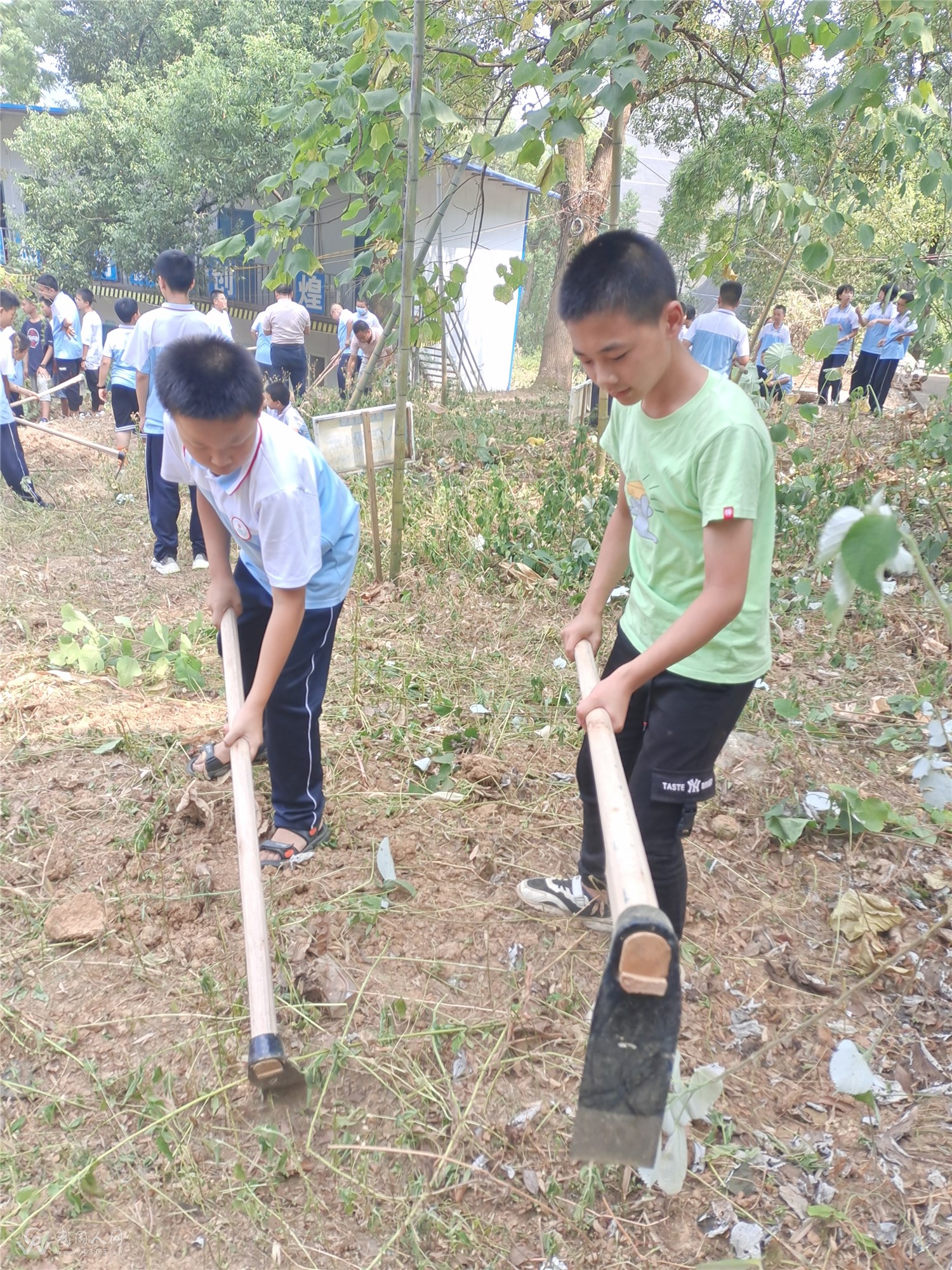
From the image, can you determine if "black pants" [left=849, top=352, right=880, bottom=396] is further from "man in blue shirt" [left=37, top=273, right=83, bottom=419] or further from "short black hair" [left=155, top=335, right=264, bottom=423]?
"short black hair" [left=155, top=335, right=264, bottom=423]

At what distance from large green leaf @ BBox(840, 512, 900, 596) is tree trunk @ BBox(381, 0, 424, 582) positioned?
3.21m

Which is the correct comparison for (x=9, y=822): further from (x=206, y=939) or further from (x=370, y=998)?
(x=370, y=998)

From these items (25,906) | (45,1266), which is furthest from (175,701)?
(45,1266)

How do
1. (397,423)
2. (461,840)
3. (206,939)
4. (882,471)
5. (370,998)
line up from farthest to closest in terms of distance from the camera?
(882,471) < (397,423) < (461,840) < (206,939) < (370,998)

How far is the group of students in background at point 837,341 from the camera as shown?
4.74m

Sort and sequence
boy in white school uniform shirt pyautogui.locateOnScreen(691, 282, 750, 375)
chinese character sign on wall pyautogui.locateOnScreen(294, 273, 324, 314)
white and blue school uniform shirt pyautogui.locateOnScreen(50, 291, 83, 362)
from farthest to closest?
chinese character sign on wall pyautogui.locateOnScreen(294, 273, 324, 314), white and blue school uniform shirt pyautogui.locateOnScreen(50, 291, 83, 362), boy in white school uniform shirt pyautogui.locateOnScreen(691, 282, 750, 375)

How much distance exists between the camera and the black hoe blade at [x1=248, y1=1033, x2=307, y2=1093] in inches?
62.8

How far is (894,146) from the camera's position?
11.8 ft

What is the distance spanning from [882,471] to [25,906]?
4984 millimetres

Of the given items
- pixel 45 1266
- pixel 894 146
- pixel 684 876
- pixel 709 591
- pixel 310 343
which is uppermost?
pixel 894 146

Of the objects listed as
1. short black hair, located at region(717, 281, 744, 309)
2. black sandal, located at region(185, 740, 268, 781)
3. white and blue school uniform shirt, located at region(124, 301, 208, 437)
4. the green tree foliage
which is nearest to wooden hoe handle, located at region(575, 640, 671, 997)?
black sandal, located at region(185, 740, 268, 781)

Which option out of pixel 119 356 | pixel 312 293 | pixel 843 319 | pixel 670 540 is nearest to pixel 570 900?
pixel 670 540

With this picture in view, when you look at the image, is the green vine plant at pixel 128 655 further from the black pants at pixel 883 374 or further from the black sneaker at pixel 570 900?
the black pants at pixel 883 374

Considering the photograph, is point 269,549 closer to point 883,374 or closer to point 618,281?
point 618,281
